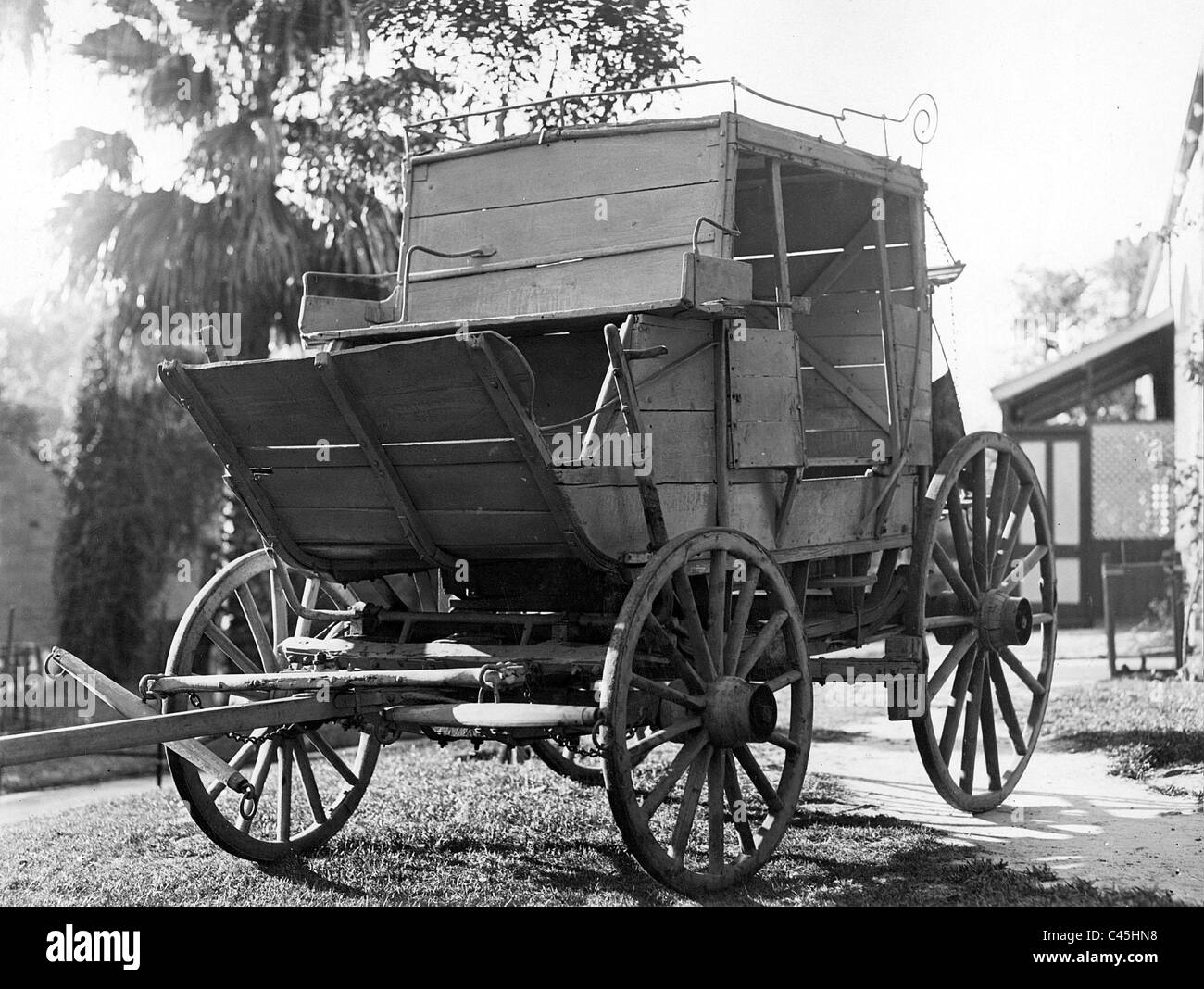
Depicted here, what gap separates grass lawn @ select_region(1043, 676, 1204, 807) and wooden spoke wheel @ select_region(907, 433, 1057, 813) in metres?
0.93

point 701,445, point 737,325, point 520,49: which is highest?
point 520,49

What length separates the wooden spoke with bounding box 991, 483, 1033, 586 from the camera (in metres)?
6.74

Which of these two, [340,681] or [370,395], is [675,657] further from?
[370,395]

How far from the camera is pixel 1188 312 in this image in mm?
11680

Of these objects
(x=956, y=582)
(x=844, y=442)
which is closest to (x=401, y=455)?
(x=844, y=442)

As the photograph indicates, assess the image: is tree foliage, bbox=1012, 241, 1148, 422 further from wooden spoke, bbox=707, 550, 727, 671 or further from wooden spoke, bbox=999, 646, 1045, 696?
wooden spoke, bbox=707, 550, 727, 671

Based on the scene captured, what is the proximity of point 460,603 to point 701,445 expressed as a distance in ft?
3.91

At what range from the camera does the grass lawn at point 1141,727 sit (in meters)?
7.22

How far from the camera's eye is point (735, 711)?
462cm

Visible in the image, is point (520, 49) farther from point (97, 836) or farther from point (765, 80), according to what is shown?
point (97, 836)

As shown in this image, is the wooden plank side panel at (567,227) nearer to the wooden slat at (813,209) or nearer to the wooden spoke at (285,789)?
the wooden slat at (813,209)

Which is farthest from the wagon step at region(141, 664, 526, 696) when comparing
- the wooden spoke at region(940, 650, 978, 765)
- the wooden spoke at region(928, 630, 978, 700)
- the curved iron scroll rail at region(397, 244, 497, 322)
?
the wooden spoke at region(940, 650, 978, 765)

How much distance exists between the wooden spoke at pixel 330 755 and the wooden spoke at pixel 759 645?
172 centimetres
